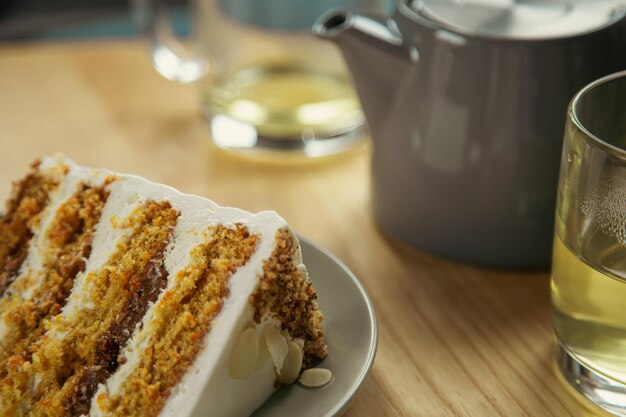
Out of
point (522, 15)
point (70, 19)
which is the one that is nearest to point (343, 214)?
point (522, 15)

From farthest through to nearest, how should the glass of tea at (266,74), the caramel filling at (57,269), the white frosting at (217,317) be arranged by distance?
the glass of tea at (266,74)
the caramel filling at (57,269)
the white frosting at (217,317)

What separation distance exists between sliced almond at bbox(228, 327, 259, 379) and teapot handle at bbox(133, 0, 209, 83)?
65 centimetres

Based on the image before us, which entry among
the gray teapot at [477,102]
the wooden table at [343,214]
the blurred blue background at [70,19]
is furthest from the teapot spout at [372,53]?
the blurred blue background at [70,19]

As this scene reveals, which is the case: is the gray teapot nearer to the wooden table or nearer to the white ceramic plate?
the wooden table

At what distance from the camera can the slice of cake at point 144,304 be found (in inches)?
26.2

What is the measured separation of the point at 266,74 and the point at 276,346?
0.62 m

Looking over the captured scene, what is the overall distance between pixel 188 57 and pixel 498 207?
55cm

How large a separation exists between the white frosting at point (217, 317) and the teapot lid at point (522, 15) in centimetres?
30

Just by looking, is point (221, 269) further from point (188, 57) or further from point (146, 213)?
point (188, 57)

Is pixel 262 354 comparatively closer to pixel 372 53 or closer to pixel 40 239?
pixel 40 239

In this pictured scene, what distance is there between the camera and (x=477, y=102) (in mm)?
889

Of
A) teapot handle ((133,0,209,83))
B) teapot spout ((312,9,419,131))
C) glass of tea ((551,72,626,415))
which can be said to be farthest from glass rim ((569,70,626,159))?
teapot handle ((133,0,209,83))

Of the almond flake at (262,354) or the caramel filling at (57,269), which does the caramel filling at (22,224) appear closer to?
the caramel filling at (57,269)

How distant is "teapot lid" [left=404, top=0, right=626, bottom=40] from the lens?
87cm
